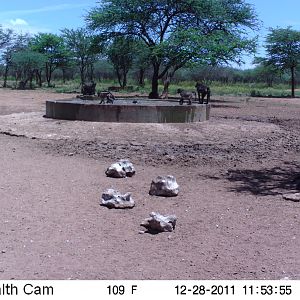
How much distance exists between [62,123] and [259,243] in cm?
886

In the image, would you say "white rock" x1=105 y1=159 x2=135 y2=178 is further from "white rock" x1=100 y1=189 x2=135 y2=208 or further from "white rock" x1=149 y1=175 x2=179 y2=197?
"white rock" x1=100 y1=189 x2=135 y2=208

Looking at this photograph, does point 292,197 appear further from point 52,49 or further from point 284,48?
point 52,49

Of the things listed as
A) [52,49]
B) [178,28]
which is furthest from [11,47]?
[178,28]

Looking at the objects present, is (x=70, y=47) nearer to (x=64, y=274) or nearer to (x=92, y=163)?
(x=92, y=163)

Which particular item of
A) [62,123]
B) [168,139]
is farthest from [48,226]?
[62,123]

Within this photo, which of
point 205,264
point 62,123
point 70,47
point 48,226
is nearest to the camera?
point 205,264

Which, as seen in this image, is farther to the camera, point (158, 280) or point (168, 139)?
point (168, 139)

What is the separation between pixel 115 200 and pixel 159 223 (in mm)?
1084

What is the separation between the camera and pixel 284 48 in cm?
4459

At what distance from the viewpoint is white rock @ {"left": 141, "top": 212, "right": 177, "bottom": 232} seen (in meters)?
5.43

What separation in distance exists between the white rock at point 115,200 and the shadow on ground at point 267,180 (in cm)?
180

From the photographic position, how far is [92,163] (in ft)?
30.8

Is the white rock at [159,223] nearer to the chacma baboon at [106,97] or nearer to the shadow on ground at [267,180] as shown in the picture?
the shadow on ground at [267,180]

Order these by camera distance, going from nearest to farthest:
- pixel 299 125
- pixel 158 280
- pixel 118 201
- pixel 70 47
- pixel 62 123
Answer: pixel 158 280 → pixel 118 201 → pixel 62 123 → pixel 299 125 → pixel 70 47
